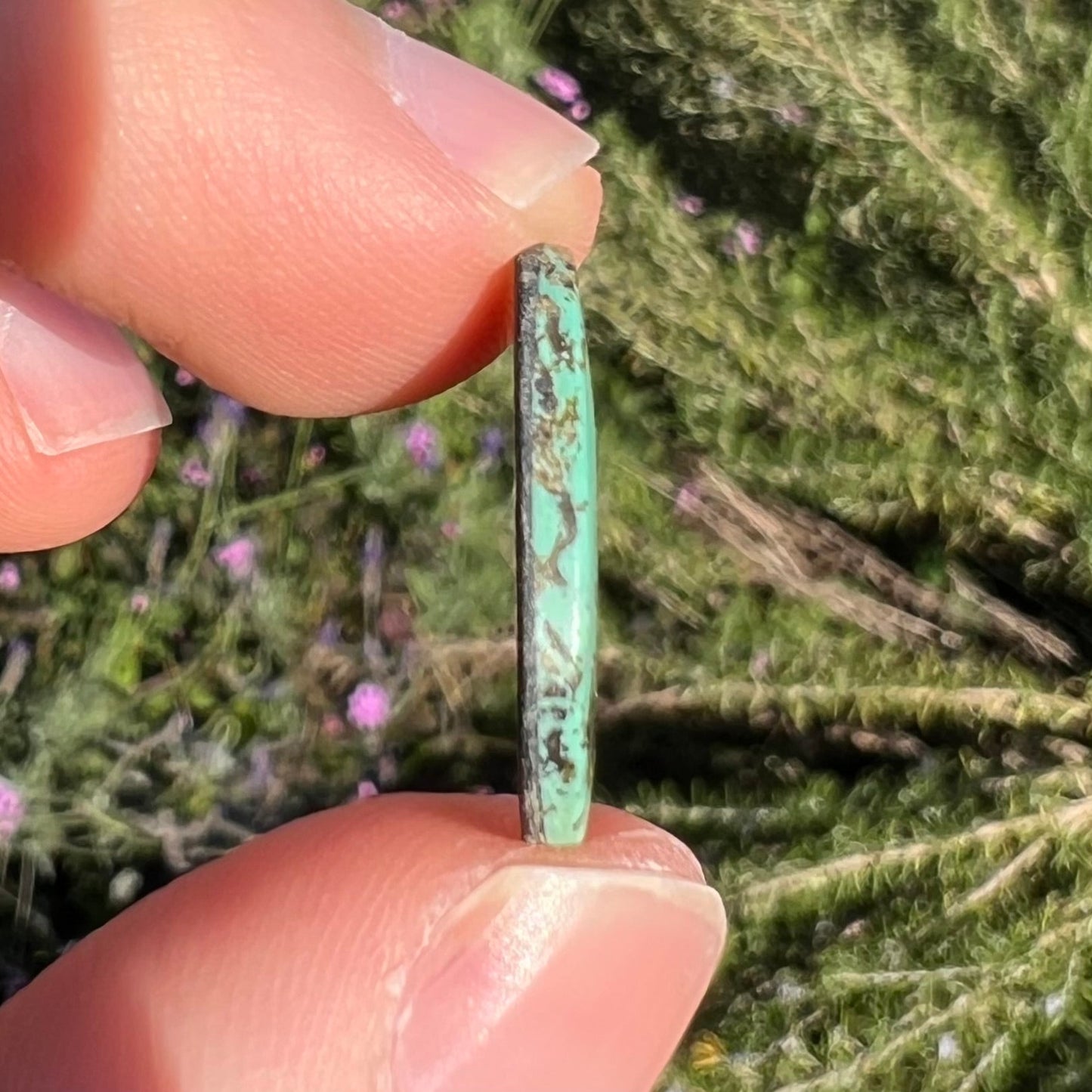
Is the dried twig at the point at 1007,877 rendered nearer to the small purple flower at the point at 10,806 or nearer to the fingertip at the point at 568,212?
the fingertip at the point at 568,212

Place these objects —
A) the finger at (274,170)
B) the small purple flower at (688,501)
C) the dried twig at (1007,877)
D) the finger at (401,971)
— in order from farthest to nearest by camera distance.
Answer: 1. the small purple flower at (688,501)
2. the dried twig at (1007,877)
3. the finger at (274,170)
4. the finger at (401,971)

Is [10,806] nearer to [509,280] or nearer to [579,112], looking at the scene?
[509,280]

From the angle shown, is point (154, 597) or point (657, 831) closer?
point (657, 831)

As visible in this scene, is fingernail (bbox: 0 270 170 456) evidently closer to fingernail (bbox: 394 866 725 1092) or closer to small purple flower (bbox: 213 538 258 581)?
small purple flower (bbox: 213 538 258 581)

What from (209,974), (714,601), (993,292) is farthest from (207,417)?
(993,292)

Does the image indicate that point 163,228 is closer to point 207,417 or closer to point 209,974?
point 207,417

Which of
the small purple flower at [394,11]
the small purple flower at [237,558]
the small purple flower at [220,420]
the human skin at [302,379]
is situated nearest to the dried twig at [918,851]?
the human skin at [302,379]
